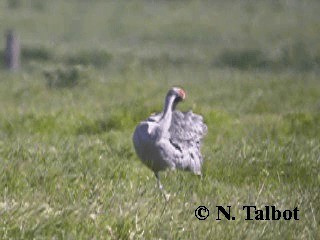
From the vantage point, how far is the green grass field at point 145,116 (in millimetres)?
6156

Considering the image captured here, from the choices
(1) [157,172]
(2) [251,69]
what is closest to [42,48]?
(2) [251,69]

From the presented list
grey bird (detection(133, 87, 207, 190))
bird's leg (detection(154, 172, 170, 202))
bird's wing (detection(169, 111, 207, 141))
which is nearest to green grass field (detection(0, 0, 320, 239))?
bird's leg (detection(154, 172, 170, 202))

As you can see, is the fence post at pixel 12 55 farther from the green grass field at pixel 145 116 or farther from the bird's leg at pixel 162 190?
the bird's leg at pixel 162 190

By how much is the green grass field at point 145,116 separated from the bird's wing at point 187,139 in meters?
0.21

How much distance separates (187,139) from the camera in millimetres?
8477

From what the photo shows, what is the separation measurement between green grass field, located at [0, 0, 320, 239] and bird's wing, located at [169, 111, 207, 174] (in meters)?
0.21

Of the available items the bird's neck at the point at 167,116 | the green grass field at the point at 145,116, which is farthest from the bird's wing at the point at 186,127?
the green grass field at the point at 145,116

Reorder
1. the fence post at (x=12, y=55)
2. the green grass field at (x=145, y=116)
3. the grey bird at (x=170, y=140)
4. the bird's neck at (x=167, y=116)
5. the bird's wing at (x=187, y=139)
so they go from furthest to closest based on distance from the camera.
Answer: the fence post at (x=12, y=55) < the bird's wing at (x=187, y=139) < the bird's neck at (x=167, y=116) < the grey bird at (x=170, y=140) < the green grass field at (x=145, y=116)

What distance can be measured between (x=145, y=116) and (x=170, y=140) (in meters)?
4.02

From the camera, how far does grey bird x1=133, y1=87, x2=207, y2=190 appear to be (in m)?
8.00

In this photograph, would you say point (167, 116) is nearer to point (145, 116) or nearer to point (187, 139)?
point (187, 139)

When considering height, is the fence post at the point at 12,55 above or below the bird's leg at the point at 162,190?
below

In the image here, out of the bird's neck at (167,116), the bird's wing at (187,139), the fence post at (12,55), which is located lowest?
the fence post at (12,55)

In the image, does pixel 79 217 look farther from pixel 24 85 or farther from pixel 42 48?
pixel 42 48
